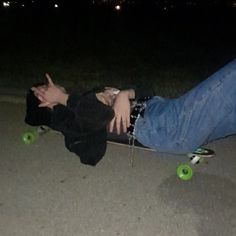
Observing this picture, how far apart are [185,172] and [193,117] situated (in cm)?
72

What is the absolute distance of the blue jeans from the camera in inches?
121

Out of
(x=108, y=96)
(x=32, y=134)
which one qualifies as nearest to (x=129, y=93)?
(x=108, y=96)

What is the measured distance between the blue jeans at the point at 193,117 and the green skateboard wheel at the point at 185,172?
341 millimetres

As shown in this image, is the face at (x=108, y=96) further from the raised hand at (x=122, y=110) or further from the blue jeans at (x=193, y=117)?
the blue jeans at (x=193, y=117)

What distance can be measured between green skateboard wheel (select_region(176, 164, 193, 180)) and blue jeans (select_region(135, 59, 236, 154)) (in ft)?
1.12

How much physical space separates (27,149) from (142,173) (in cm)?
133

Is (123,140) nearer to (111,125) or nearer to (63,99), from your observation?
(111,125)

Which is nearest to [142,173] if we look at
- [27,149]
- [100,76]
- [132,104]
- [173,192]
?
[173,192]

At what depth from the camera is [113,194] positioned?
3631 mm

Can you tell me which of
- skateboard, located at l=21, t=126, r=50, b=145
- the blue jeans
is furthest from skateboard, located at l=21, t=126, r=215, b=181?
skateboard, located at l=21, t=126, r=50, b=145

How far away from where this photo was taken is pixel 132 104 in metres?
3.75

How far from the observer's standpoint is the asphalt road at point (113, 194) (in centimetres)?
321

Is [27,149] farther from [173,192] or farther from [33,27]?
[33,27]

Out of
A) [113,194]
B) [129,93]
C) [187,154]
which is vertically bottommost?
[113,194]
